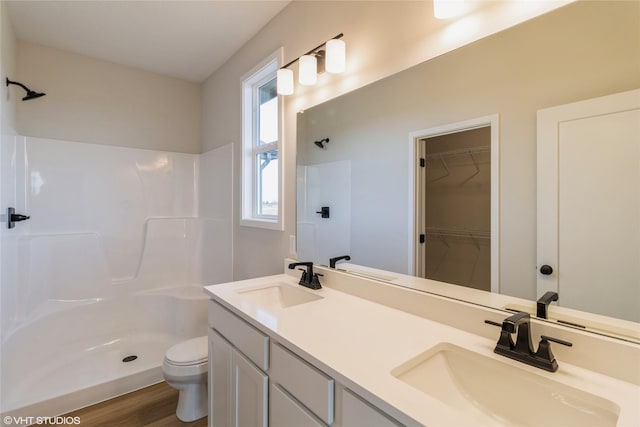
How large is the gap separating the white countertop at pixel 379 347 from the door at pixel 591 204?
0.74ft

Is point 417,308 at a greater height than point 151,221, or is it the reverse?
point 151,221

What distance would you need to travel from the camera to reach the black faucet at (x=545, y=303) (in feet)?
2.94

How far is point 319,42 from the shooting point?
169cm

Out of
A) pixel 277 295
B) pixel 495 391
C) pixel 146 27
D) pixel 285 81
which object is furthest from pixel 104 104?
pixel 495 391

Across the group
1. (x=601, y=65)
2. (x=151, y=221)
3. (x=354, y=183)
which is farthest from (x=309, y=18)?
(x=151, y=221)

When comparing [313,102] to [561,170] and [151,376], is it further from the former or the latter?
[151,376]

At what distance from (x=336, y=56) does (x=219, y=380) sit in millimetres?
1733

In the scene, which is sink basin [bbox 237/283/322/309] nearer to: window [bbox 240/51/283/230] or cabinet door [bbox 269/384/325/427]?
cabinet door [bbox 269/384/325/427]

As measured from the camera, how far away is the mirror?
2.77ft

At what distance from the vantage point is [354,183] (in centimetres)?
157

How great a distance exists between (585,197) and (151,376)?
9.06 ft

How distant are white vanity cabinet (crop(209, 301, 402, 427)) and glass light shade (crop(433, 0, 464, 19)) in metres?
1.29

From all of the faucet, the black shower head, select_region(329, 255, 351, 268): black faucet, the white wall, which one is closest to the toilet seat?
the white wall

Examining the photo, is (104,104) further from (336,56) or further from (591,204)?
(591,204)
